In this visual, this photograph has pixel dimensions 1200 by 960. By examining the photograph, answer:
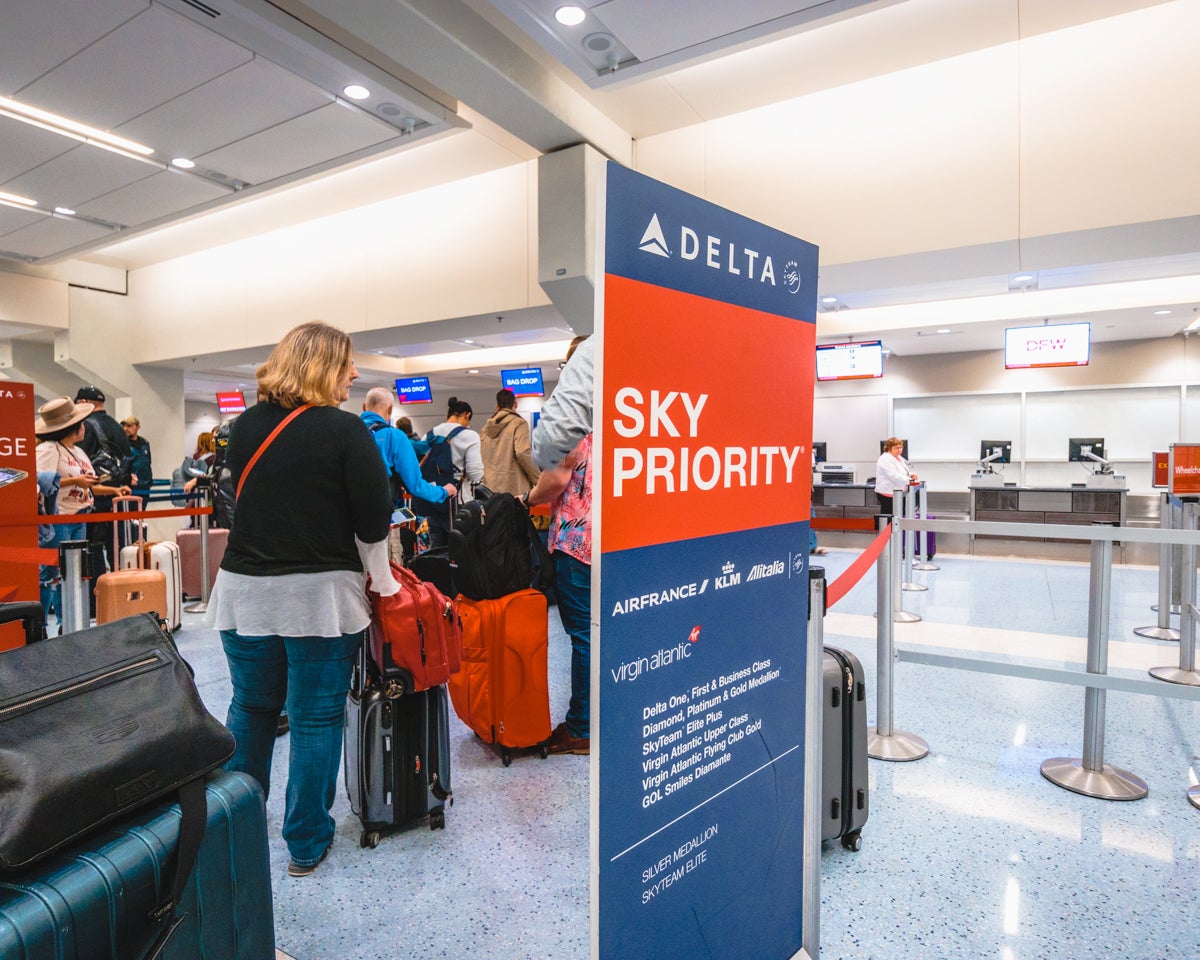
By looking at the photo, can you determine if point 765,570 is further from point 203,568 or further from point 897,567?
point 203,568

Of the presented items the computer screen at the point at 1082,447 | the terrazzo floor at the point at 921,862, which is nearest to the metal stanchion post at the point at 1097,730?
the terrazzo floor at the point at 921,862

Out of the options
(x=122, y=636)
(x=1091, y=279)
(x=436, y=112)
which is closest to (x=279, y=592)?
(x=122, y=636)

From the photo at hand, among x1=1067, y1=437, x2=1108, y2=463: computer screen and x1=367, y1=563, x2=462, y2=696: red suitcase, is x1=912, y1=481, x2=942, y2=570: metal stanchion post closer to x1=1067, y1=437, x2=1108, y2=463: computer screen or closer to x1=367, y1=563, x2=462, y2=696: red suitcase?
x1=1067, y1=437, x2=1108, y2=463: computer screen

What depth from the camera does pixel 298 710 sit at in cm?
188

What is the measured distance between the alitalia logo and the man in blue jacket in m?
2.67

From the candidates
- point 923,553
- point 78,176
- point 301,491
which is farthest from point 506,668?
point 923,553

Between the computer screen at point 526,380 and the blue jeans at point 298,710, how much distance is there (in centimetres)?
962

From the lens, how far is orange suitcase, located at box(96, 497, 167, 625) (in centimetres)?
410

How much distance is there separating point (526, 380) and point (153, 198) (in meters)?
6.42

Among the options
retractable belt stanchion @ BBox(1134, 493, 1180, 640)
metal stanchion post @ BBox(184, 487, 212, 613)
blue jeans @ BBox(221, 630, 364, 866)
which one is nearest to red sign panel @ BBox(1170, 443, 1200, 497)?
retractable belt stanchion @ BBox(1134, 493, 1180, 640)

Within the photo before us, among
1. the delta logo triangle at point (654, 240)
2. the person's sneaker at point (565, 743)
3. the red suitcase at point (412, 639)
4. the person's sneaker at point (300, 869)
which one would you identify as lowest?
the person's sneaker at point (300, 869)

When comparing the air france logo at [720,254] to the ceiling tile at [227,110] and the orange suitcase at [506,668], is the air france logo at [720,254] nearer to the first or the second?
the orange suitcase at [506,668]

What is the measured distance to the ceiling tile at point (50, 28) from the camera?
10.3ft

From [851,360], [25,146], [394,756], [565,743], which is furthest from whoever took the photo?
[851,360]
